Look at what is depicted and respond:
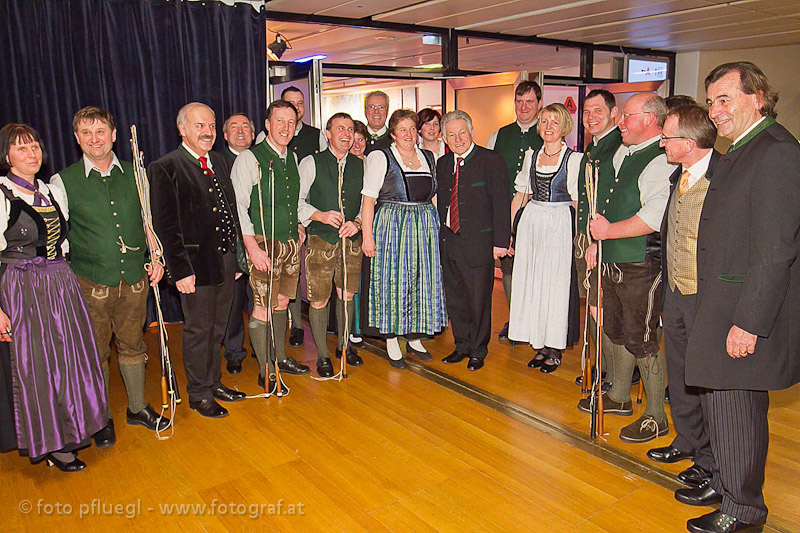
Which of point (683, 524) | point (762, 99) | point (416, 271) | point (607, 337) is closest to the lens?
point (762, 99)

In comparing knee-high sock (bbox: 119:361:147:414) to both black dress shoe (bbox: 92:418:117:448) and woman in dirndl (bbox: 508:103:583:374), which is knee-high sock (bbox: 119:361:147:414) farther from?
woman in dirndl (bbox: 508:103:583:374)

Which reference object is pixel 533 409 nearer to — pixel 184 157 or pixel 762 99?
pixel 762 99

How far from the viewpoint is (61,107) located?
459cm

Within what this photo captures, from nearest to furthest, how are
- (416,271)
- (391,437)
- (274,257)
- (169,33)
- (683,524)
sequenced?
(683,524) → (391,437) → (274,257) → (416,271) → (169,33)

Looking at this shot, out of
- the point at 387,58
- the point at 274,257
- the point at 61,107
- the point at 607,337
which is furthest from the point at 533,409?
the point at 387,58

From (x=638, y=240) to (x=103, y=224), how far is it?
2656 mm

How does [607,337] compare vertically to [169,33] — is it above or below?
below

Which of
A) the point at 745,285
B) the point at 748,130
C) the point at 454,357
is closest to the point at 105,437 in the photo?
the point at 454,357

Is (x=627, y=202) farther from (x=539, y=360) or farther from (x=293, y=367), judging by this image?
(x=293, y=367)

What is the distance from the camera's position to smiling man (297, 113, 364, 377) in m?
4.07

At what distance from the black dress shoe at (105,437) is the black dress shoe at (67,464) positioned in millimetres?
165

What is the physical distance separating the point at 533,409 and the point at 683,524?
1196 mm

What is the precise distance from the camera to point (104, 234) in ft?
10.4

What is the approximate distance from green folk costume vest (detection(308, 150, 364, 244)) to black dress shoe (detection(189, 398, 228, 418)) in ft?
4.01
